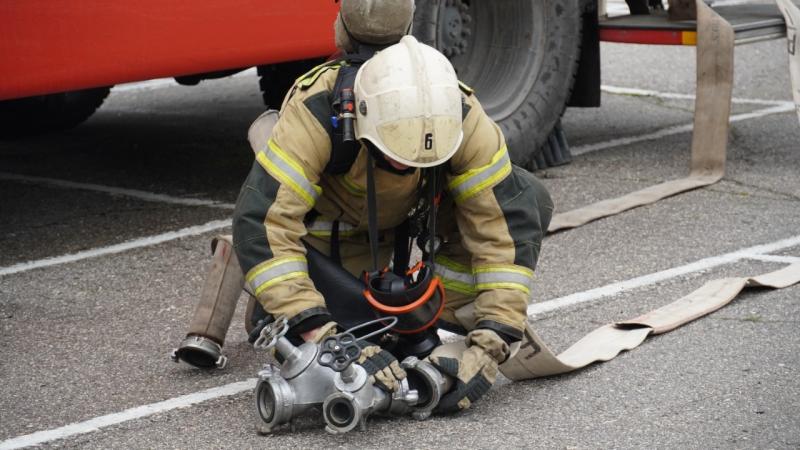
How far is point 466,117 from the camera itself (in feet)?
12.2

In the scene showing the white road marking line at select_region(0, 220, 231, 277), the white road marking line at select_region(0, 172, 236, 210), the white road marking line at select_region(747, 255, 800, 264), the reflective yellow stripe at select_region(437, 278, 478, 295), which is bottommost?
the white road marking line at select_region(747, 255, 800, 264)

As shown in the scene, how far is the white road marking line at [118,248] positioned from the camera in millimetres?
5395

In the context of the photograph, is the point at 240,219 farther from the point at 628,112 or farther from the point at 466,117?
the point at 628,112

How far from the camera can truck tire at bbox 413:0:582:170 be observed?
6508mm

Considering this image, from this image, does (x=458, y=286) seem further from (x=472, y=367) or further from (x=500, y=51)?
(x=500, y=51)

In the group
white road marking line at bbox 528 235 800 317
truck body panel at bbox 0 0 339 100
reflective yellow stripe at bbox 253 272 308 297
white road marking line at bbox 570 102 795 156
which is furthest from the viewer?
white road marking line at bbox 570 102 795 156

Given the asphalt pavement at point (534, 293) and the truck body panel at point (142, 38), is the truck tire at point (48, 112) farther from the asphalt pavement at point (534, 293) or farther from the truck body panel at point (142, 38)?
the truck body panel at point (142, 38)

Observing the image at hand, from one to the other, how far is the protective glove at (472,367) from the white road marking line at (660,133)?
143 inches

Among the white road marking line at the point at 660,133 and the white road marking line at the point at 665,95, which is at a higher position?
the white road marking line at the point at 660,133

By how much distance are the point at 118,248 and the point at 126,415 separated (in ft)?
6.23

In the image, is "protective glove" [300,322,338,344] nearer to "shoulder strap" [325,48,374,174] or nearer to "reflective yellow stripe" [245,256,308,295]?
"reflective yellow stripe" [245,256,308,295]

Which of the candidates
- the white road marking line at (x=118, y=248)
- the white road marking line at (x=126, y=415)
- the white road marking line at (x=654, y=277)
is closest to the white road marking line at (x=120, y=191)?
the white road marking line at (x=118, y=248)

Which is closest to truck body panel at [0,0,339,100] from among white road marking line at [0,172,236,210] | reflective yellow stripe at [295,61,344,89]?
white road marking line at [0,172,236,210]

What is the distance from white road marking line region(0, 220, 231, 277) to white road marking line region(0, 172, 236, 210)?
0.36m
